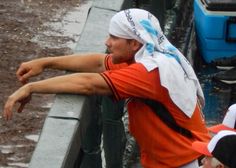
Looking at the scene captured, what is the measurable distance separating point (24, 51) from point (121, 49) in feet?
10.7

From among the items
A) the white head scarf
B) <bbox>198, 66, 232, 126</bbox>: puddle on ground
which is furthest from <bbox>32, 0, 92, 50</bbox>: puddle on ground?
the white head scarf

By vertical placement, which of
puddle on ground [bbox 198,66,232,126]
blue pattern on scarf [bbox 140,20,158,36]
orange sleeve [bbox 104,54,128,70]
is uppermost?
blue pattern on scarf [bbox 140,20,158,36]

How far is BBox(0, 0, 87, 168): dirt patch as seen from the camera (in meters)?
6.81

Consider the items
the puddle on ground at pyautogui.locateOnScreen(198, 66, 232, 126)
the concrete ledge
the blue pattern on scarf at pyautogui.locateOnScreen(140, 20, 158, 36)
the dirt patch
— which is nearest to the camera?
the concrete ledge

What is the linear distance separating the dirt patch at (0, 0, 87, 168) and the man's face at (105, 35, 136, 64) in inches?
64.0

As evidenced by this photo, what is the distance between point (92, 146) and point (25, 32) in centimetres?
360

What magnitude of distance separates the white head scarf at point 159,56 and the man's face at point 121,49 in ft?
0.11

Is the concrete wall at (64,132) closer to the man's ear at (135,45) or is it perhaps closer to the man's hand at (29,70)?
the man's ear at (135,45)

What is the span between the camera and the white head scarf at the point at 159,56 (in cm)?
505

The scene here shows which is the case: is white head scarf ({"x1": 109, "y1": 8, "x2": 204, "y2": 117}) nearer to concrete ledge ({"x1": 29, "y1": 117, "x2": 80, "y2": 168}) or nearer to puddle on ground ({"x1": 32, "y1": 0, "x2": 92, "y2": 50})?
concrete ledge ({"x1": 29, "y1": 117, "x2": 80, "y2": 168})

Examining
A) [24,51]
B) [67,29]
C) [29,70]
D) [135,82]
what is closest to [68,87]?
[135,82]

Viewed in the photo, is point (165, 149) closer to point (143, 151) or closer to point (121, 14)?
point (143, 151)

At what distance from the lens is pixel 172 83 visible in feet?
16.6

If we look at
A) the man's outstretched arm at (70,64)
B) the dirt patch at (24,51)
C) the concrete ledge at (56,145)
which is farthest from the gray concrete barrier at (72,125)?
the dirt patch at (24,51)
